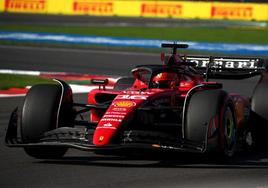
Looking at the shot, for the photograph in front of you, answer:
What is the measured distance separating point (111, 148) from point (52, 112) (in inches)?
40.7

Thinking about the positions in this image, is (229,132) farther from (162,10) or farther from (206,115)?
(162,10)

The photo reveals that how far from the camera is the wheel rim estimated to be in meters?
9.37

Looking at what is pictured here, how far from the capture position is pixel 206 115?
9000mm

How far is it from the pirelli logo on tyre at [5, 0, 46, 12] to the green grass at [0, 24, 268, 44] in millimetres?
12843

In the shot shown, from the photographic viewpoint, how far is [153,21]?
47844mm

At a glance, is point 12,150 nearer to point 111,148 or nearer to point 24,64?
point 111,148

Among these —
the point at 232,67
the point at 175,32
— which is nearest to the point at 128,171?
A: the point at 232,67

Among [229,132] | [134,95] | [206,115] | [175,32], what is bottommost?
[175,32]

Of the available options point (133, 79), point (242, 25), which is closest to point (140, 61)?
point (133, 79)

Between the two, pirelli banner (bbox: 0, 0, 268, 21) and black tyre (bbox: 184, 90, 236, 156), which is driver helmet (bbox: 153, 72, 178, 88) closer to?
black tyre (bbox: 184, 90, 236, 156)

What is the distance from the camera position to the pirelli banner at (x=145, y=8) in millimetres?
48106

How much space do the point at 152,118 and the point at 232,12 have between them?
39.6m

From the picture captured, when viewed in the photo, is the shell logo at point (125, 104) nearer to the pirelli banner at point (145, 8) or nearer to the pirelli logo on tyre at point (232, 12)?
the pirelli banner at point (145, 8)

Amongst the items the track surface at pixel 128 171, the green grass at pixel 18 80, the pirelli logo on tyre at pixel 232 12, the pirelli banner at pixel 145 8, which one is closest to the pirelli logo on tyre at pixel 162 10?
the pirelli banner at pixel 145 8
